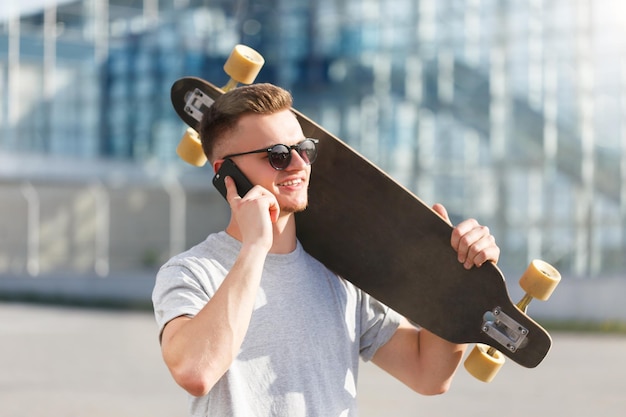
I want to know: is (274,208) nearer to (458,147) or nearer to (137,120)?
(458,147)

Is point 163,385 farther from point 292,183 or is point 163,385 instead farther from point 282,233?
point 292,183

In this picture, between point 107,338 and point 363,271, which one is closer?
point 363,271

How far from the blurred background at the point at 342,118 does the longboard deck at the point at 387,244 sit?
54.2ft

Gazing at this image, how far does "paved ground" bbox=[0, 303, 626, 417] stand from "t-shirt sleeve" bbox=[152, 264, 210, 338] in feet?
22.8

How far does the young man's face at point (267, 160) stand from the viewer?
7.77 feet

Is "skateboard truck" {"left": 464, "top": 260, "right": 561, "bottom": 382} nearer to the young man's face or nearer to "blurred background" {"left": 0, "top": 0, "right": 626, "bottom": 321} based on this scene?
the young man's face

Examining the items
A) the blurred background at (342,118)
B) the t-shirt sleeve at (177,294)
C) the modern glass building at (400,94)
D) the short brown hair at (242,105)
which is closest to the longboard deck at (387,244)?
the short brown hair at (242,105)

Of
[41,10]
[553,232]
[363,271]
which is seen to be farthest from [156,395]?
[41,10]

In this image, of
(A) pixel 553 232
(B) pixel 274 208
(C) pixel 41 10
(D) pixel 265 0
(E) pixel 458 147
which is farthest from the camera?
(C) pixel 41 10

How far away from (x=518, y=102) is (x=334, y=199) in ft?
102

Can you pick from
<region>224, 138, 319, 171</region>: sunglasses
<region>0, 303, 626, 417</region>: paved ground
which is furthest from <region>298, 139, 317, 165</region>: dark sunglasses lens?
<region>0, 303, 626, 417</region>: paved ground

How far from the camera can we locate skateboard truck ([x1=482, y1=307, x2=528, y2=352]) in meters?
2.49

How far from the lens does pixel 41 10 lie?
43.6 metres

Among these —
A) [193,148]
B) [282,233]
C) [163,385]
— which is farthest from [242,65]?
[163,385]
